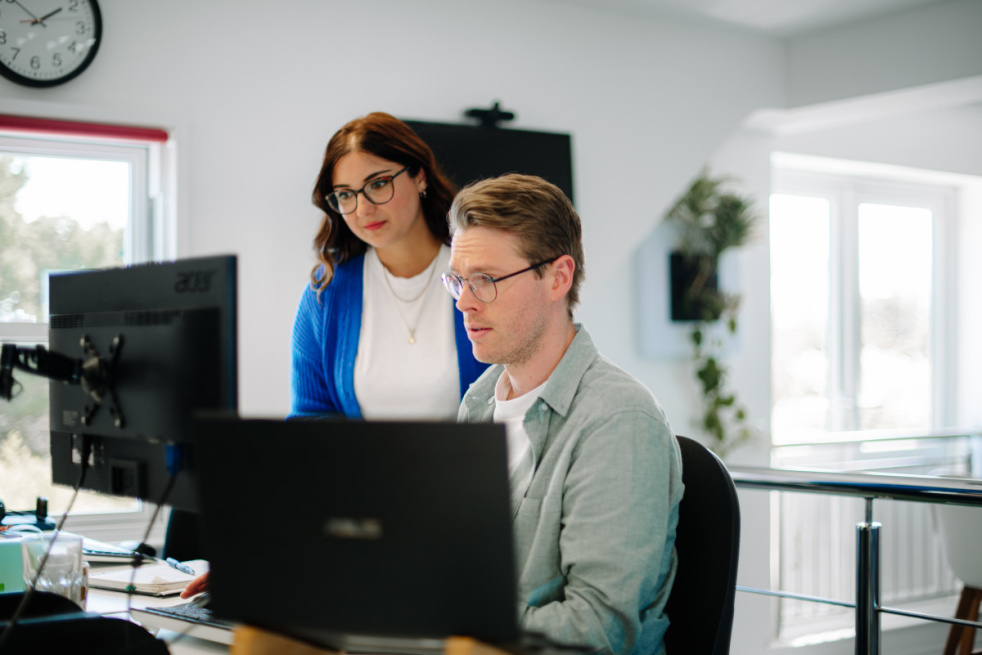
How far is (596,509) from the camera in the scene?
3.88 feet

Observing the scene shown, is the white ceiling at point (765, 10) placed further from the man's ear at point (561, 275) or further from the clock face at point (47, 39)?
the man's ear at point (561, 275)

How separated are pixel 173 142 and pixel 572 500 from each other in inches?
91.3

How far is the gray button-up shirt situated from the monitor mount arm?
24.9 inches

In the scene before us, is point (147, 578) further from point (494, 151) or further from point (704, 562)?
point (494, 151)

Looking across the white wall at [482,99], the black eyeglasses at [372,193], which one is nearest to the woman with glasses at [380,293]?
the black eyeglasses at [372,193]

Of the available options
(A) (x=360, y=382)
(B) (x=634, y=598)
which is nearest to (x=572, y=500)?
(B) (x=634, y=598)

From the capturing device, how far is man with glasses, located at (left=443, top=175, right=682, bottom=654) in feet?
3.78

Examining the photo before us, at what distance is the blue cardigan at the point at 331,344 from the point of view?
2021 mm

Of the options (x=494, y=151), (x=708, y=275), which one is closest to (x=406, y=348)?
(x=494, y=151)

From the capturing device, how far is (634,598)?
3.76ft

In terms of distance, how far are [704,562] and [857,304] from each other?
4646 millimetres

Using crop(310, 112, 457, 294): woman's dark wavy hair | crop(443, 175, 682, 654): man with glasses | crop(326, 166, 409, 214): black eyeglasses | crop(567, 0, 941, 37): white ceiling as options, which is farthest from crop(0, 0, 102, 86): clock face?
crop(567, 0, 941, 37): white ceiling

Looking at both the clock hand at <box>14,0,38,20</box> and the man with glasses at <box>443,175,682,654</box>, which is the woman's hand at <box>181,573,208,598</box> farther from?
the clock hand at <box>14,0,38,20</box>

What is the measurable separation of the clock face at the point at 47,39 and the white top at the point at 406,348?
1.44 metres
